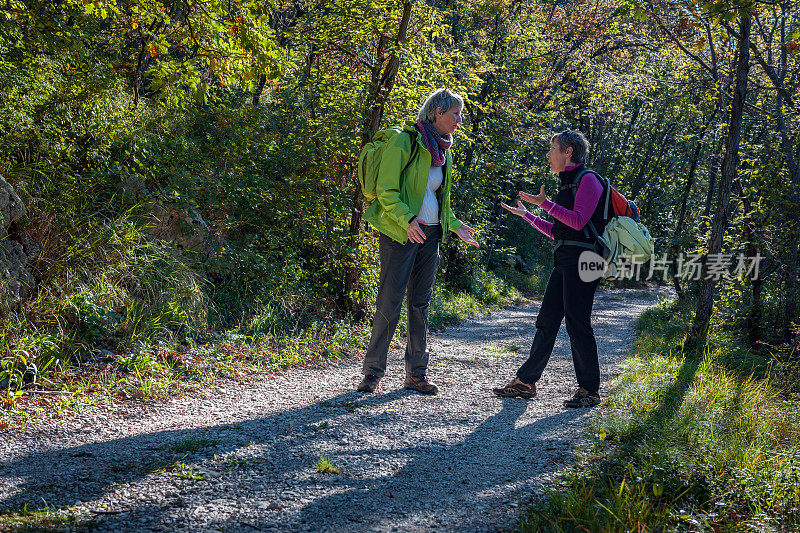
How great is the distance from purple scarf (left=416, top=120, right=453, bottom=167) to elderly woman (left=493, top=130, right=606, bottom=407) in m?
0.69

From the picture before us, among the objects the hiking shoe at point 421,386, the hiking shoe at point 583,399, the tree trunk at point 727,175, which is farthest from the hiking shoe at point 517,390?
the tree trunk at point 727,175

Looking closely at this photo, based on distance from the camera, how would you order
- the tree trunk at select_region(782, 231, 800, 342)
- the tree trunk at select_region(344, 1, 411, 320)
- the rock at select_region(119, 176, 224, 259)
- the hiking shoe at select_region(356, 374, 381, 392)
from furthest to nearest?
1. the tree trunk at select_region(782, 231, 800, 342)
2. the tree trunk at select_region(344, 1, 411, 320)
3. the rock at select_region(119, 176, 224, 259)
4. the hiking shoe at select_region(356, 374, 381, 392)

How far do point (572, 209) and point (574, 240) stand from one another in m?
0.26

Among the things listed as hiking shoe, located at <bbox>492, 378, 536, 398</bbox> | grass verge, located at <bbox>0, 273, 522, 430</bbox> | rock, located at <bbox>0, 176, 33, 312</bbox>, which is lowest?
grass verge, located at <bbox>0, 273, 522, 430</bbox>

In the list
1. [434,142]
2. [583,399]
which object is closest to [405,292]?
[434,142]

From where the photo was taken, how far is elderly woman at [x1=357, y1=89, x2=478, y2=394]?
Result: 4.63 meters

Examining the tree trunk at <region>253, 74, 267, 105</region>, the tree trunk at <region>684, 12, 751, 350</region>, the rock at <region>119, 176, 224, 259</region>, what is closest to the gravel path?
the rock at <region>119, 176, 224, 259</region>

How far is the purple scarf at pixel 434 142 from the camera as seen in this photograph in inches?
188

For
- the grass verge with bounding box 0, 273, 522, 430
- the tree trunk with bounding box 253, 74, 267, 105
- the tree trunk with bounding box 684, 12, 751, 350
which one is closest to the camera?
the grass verge with bounding box 0, 273, 522, 430

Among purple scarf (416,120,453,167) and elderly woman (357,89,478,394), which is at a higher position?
purple scarf (416,120,453,167)

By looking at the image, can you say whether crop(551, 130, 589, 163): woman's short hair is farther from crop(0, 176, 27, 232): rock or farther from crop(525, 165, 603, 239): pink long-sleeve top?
crop(0, 176, 27, 232): rock

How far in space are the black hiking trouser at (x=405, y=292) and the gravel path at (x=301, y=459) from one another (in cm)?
34

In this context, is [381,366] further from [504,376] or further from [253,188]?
[253,188]

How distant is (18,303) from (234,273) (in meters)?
2.72
